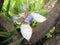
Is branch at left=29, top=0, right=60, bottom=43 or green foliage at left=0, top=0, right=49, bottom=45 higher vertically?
branch at left=29, top=0, right=60, bottom=43

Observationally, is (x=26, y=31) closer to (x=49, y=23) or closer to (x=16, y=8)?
(x=49, y=23)

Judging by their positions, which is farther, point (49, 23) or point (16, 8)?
point (16, 8)

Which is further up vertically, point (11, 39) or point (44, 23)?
point (44, 23)

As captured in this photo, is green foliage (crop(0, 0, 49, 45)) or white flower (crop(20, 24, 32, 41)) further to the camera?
green foliage (crop(0, 0, 49, 45))

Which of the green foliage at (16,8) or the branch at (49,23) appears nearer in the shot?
the branch at (49,23)

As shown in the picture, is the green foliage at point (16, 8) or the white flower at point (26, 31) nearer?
the white flower at point (26, 31)

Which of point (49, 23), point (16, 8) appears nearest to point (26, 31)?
point (49, 23)

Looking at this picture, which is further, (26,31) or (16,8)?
(16,8)

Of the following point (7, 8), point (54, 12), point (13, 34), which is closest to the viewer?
point (54, 12)

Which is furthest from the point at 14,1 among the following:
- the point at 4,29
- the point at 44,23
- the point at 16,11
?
the point at 44,23

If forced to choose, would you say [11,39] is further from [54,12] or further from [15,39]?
[54,12]

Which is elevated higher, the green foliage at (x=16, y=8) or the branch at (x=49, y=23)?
the branch at (x=49, y=23)
